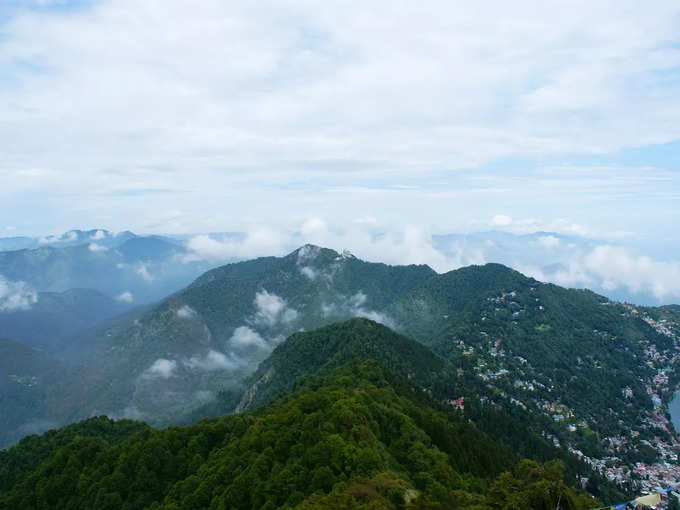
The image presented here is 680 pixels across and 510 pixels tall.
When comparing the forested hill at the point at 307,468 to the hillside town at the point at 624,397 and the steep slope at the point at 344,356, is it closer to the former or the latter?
the steep slope at the point at 344,356

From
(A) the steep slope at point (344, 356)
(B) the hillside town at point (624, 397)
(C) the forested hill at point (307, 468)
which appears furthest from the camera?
(A) the steep slope at point (344, 356)

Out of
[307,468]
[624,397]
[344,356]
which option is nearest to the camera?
[307,468]

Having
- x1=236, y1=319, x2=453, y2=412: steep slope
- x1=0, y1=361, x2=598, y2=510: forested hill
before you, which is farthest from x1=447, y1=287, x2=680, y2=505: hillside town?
x1=0, y1=361, x2=598, y2=510: forested hill

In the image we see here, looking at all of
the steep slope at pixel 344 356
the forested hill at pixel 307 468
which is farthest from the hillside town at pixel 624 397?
the forested hill at pixel 307 468

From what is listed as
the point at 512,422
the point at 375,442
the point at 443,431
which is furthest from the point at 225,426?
the point at 512,422

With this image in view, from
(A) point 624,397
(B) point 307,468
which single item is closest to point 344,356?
(B) point 307,468

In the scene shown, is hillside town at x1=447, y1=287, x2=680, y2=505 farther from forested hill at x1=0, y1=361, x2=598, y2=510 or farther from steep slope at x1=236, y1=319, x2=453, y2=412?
forested hill at x1=0, y1=361, x2=598, y2=510

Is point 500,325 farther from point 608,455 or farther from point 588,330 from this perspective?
point 608,455

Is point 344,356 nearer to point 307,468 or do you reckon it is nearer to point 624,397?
point 307,468

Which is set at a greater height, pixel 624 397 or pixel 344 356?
pixel 344 356

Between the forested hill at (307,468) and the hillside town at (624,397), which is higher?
the forested hill at (307,468)
